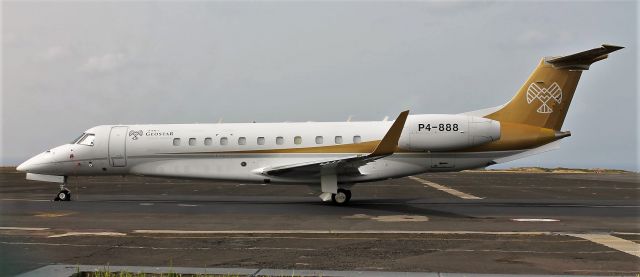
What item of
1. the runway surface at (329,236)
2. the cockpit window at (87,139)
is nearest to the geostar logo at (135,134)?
the cockpit window at (87,139)

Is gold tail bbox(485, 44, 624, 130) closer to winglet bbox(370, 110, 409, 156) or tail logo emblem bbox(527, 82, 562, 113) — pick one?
tail logo emblem bbox(527, 82, 562, 113)

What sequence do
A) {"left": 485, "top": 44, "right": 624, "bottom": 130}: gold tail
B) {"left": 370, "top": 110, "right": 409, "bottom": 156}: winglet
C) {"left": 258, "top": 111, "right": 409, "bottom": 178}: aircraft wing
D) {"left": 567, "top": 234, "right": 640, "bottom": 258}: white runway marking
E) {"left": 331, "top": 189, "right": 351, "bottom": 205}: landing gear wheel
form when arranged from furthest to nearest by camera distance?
{"left": 485, "top": 44, "right": 624, "bottom": 130}: gold tail, {"left": 331, "top": 189, "right": 351, "bottom": 205}: landing gear wheel, {"left": 258, "top": 111, "right": 409, "bottom": 178}: aircraft wing, {"left": 370, "top": 110, "right": 409, "bottom": 156}: winglet, {"left": 567, "top": 234, "right": 640, "bottom": 258}: white runway marking

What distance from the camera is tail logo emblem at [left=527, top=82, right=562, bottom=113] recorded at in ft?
68.1

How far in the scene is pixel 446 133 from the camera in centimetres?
1977

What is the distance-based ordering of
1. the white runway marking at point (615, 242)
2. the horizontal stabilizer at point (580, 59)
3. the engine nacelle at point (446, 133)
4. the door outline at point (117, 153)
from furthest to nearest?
the door outline at point (117, 153), the engine nacelle at point (446, 133), the horizontal stabilizer at point (580, 59), the white runway marking at point (615, 242)

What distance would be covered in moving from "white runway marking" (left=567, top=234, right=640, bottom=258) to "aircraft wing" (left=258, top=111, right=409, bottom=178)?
620 centimetres

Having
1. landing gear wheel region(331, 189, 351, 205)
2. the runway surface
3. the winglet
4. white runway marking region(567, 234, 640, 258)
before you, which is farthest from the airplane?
white runway marking region(567, 234, 640, 258)

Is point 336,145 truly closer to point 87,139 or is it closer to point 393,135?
point 393,135

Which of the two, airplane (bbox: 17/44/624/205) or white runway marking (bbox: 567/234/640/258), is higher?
airplane (bbox: 17/44/624/205)

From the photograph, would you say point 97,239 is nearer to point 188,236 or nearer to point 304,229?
point 188,236

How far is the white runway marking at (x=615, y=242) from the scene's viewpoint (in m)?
10.5

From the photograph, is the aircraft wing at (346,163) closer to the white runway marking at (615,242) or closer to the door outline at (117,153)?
the door outline at (117,153)

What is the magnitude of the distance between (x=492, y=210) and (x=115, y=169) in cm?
1435

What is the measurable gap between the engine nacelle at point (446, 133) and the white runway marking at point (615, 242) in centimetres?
762
